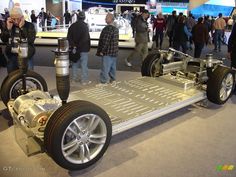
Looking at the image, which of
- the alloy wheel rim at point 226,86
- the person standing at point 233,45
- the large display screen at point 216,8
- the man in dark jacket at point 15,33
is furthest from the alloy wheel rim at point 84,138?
A: the large display screen at point 216,8

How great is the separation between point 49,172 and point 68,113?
0.76 metres

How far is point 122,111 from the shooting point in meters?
3.93

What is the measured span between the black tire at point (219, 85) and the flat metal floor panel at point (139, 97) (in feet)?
0.56

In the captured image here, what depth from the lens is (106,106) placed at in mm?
4082

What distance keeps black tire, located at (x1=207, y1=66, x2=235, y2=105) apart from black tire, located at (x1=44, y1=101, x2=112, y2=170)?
2.36 metres

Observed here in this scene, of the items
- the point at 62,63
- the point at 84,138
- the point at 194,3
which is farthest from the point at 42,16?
the point at 84,138

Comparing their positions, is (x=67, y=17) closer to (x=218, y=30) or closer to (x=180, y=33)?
(x=218, y=30)

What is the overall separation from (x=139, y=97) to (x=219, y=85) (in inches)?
55.7

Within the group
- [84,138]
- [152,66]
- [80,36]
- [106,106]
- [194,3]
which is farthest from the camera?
[194,3]

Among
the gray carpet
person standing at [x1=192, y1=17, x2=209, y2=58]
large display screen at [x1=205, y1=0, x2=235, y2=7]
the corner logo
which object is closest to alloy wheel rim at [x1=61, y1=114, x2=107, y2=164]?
the gray carpet

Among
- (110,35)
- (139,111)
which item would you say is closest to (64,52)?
(139,111)

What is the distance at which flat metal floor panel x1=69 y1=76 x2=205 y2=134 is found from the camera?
3926 millimetres

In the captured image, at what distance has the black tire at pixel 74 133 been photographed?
2.84 metres

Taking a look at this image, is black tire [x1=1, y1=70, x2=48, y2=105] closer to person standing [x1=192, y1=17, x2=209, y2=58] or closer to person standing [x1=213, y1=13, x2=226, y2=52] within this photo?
person standing [x1=192, y1=17, x2=209, y2=58]
